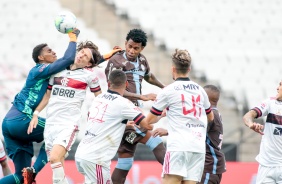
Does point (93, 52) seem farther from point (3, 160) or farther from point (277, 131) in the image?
point (277, 131)

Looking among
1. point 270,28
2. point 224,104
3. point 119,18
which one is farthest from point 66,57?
point 270,28

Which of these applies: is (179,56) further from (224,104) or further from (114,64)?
(224,104)

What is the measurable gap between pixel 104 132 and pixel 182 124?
1.01 m

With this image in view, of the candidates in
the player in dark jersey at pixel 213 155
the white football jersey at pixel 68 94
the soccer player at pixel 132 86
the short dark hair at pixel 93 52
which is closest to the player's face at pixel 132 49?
the soccer player at pixel 132 86

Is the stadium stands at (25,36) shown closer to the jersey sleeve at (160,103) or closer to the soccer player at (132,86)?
the soccer player at (132,86)

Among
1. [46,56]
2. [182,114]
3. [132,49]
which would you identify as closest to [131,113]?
[182,114]

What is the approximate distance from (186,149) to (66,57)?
2.20m

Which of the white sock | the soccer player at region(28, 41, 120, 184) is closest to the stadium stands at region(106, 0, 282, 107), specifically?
the soccer player at region(28, 41, 120, 184)

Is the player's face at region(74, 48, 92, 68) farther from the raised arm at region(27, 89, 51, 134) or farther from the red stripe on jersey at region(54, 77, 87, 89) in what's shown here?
the raised arm at region(27, 89, 51, 134)

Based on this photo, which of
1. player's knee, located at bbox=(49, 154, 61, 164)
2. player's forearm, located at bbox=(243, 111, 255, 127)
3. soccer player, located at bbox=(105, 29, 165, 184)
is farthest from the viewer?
soccer player, located at bbox=(105, 29, 165, 184)

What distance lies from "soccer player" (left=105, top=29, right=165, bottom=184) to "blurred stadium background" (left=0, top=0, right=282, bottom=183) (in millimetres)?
7832

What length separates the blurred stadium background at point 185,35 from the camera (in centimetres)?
1930

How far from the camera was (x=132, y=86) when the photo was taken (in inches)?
402

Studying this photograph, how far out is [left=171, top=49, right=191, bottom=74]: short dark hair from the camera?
8.67 metres
